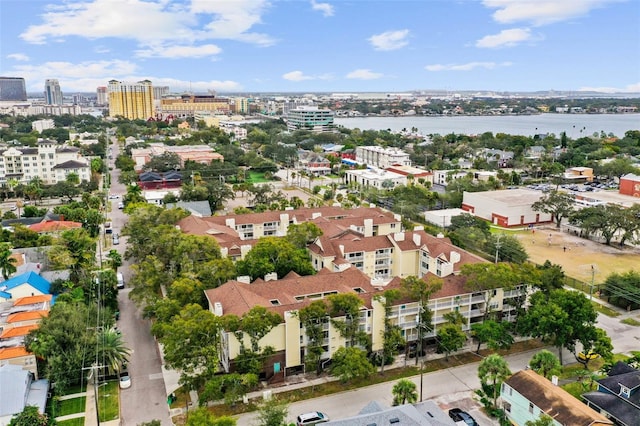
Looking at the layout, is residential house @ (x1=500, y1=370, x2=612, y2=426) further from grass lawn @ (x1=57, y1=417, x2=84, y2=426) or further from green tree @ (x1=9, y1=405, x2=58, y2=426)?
green tree @ (x1=9, y1=405, x2=58, y2=426)

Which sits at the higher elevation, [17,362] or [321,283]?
[321,283]

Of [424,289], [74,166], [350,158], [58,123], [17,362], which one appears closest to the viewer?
[17,362]

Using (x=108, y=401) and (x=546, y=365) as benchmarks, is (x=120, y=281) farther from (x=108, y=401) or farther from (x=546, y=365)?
(x=546, y=365)

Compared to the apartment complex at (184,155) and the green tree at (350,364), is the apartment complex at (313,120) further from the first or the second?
the green tree at (350,364)

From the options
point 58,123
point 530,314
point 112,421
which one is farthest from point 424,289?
point 58,123

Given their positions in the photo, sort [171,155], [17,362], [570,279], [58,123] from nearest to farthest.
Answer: [17,362]
[570,279]
[171,155]
[58,123]

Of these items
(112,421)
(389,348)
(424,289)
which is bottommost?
(112,421)

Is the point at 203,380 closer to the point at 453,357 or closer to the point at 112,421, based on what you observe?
the point at 112,421

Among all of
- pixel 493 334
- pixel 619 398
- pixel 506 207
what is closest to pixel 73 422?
pixel 493 334
